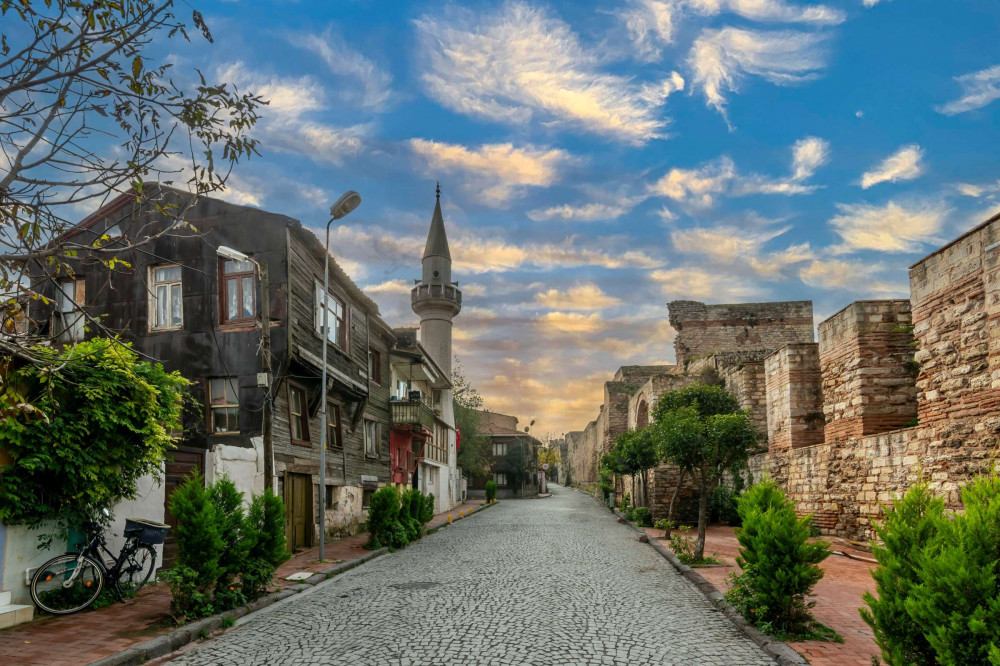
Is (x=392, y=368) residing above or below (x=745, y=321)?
below

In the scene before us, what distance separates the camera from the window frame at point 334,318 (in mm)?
17781

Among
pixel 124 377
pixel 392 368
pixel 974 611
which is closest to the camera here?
pixel 974 611

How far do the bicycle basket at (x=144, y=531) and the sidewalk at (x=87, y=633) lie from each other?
0.79m

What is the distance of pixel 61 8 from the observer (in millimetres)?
5340

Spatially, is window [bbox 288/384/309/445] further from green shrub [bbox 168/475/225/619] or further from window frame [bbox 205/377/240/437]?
green shrub [bbox 168/475/225/619]

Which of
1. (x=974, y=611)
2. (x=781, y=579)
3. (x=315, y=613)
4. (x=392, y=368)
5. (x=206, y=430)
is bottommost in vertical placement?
(x=315, y=613)

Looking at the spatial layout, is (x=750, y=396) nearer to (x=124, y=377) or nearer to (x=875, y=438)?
(x=875, y=438)

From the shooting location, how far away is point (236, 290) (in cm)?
1606

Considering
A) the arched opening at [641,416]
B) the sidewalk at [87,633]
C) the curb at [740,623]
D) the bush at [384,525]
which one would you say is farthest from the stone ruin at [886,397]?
the arched opening at [641,416]

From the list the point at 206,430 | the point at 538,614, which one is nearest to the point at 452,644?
the point at 538,614

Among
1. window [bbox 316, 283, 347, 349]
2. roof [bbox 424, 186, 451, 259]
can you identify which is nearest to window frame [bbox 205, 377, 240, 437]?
window [bbox 316, 283, 347, 349]

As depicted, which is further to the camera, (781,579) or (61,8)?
(781,579)

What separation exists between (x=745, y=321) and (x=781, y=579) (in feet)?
103

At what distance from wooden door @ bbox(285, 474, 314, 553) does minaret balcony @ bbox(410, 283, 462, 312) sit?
2648 cm
